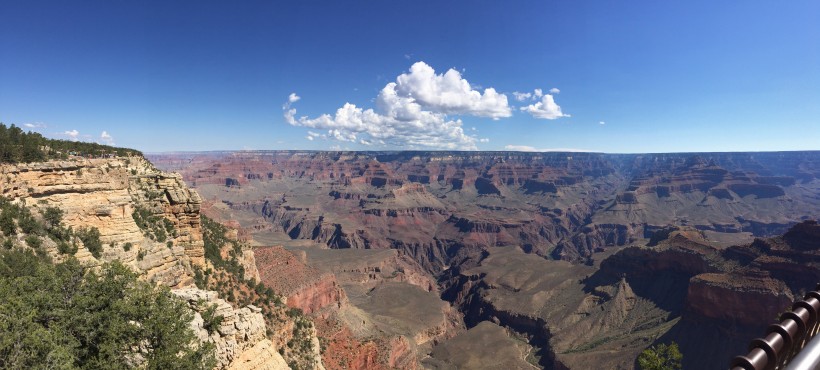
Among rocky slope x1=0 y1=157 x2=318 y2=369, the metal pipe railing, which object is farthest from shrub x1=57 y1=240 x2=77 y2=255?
the metal pipe railing

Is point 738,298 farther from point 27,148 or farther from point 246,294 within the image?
point 27,148

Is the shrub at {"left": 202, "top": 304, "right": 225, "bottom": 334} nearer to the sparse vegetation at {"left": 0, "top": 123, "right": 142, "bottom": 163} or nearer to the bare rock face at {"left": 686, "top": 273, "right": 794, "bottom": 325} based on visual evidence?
the sparse vegetation at {"left": 0, "top": 123, "right": 142, "bottom": 163}

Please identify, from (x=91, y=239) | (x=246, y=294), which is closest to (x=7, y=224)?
(x=91, y=239)


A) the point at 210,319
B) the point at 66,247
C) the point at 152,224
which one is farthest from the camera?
the point at 152,224

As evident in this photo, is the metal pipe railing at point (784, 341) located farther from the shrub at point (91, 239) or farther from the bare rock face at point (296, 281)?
the bare rock face at point (296, 281)

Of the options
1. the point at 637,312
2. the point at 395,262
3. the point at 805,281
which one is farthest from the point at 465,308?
the point at 805,281
